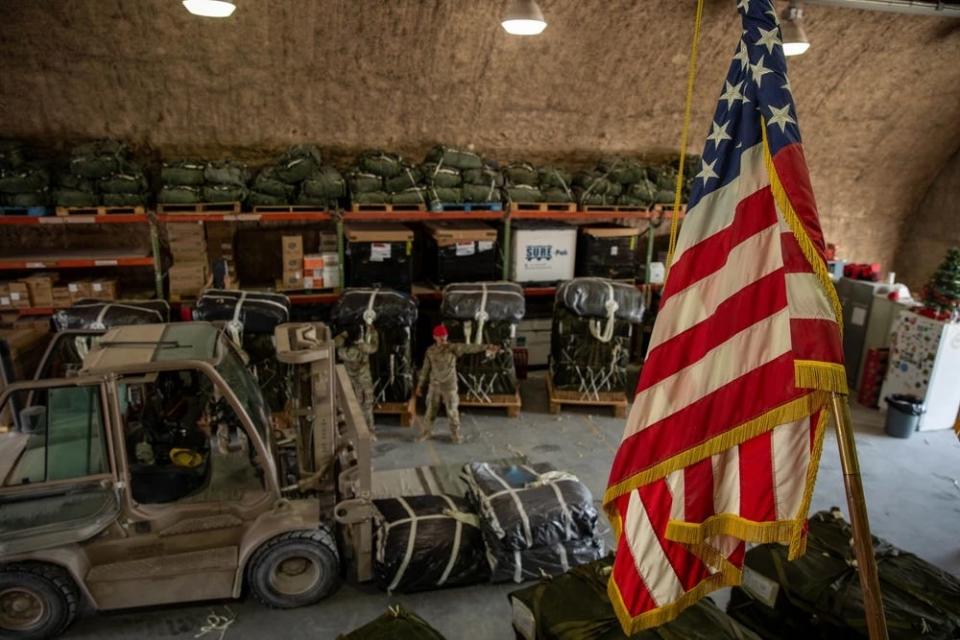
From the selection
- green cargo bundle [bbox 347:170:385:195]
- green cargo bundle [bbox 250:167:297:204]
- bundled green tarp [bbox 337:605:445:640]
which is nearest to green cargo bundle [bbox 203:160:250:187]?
green cargo bundle [bbox 250:167:297:204]

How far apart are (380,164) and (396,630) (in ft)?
26.5

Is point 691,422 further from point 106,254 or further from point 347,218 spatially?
point 106,254

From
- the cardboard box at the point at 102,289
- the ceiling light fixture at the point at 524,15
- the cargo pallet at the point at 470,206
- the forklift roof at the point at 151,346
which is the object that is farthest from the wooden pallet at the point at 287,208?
the forklift roof at the point at 151,346

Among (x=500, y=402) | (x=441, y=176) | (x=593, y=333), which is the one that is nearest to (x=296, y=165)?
(x=441, y=176)

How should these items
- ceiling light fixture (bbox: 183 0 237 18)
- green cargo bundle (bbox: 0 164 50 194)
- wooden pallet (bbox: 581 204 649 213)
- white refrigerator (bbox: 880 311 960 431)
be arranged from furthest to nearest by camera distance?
wooden pallet (bbox: 581 204 649 213)
white refrigerator (bbox: 880 311 960 431)
green cargo bundle (bbox: 0 164 50 194)
ceiling light fixture (bbox: 183 0 237 18)

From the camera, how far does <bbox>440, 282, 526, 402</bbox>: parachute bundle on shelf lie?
930cm

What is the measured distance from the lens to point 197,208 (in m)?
9.56

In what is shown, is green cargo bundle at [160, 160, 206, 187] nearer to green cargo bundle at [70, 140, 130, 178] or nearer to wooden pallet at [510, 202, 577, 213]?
green cargo bundle at [70, 140, 130, 178]

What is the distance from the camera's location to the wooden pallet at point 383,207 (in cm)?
1018

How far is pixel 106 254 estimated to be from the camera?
960 centimetres

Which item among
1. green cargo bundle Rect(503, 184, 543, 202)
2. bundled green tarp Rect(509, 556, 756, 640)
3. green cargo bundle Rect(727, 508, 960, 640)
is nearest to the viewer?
bundled green tarp Rect(509, 556, 756, 640)

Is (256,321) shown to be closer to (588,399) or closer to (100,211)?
(100,211)

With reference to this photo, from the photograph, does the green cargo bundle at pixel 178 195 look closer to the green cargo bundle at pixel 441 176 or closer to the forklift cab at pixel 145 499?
the green cargo bundle at pixel 441 176

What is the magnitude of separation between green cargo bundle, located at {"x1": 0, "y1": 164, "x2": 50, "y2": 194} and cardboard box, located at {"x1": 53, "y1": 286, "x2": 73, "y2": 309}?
1367 mm
